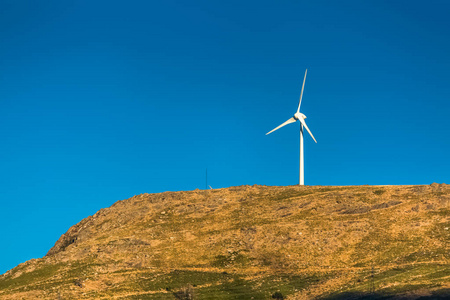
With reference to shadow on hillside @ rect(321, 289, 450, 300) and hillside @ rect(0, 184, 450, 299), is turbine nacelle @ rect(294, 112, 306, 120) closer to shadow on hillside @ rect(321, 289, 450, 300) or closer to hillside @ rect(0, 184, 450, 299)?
hillside @ rect(0, 184, 450, 299)

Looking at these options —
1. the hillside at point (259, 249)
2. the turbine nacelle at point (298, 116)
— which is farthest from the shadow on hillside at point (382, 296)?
the turbine nacelle at point (298, 116)

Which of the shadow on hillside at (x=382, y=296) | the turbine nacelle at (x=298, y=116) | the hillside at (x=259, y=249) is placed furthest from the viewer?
the turbine nacelle at (x=298, y=116)

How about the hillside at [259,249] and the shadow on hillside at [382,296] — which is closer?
the shadow on hillside at [382,296]

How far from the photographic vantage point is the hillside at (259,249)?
81.5 meters

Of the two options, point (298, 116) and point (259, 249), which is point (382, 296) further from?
point (298, 116)

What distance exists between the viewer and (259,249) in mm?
102750

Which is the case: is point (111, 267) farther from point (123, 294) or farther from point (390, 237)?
point (390, 237)

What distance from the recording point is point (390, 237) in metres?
100

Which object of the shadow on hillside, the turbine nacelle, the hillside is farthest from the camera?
the turbine nacelle

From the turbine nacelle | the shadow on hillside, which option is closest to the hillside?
the shadow on hillside

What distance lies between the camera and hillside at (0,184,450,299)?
81.5 metres

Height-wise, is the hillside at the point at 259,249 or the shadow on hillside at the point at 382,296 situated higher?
the hillside at the point at 259,249

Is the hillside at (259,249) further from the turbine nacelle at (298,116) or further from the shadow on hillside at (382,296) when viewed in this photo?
the turbine nacelle at (298,116)

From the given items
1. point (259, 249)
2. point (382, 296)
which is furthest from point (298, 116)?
point (382, 296)
